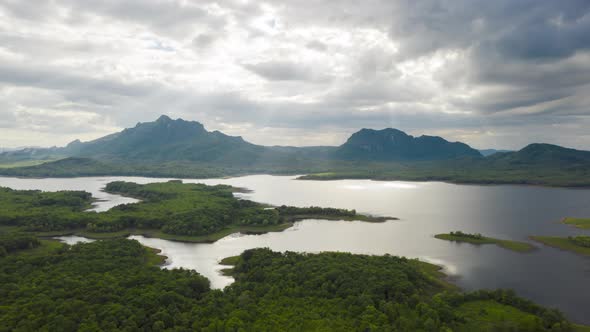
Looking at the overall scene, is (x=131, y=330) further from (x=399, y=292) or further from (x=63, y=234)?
(x=63, y=234)

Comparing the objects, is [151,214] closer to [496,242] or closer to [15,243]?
[15,243]

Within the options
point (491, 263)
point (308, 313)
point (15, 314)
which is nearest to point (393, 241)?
point (491, 263)

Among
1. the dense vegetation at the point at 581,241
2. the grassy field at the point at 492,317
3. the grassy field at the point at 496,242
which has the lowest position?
the grassy field at the point at 492,317

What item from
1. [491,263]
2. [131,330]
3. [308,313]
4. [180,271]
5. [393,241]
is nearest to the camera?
[131,330]

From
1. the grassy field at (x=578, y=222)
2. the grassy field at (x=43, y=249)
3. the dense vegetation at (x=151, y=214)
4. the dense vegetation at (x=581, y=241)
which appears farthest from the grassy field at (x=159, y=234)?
the grassy field at (x=578, y=222)

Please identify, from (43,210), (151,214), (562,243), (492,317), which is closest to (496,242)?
(562,243)

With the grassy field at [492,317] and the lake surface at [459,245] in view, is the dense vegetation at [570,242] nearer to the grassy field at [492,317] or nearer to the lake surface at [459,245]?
the lake surface at [459,245]
